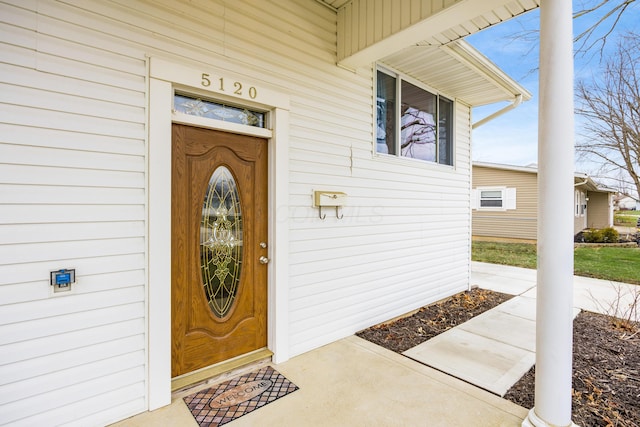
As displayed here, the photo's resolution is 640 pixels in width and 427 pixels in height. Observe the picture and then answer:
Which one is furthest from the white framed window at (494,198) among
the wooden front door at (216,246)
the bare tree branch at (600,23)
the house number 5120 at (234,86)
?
the house number 5120 at (234,86)

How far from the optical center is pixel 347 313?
3676mm

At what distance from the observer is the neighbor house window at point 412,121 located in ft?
13.8

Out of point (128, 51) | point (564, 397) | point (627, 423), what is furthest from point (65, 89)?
point (627, 423)

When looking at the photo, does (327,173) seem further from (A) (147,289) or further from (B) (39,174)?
(B) (39,174)

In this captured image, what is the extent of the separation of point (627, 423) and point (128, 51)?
4324mm

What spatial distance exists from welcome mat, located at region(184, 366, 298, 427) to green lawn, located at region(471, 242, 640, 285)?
7.64 m

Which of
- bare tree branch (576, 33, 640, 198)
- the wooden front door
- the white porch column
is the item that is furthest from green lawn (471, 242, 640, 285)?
the wooden front door

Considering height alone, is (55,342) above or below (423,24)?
below

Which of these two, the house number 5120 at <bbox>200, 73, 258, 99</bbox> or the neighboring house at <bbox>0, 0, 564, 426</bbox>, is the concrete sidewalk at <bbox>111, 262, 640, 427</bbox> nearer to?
the neighboring house at <bbox>0, 0, 564, 426</bbox>

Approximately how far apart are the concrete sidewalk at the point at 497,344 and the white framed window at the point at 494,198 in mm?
8096

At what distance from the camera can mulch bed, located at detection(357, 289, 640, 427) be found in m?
2.34

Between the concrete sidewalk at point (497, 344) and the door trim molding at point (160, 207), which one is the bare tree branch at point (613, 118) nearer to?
the concrete sidewalk at point (497, 344)

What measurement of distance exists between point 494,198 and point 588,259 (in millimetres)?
5177

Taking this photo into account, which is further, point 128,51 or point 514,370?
point 514,370
